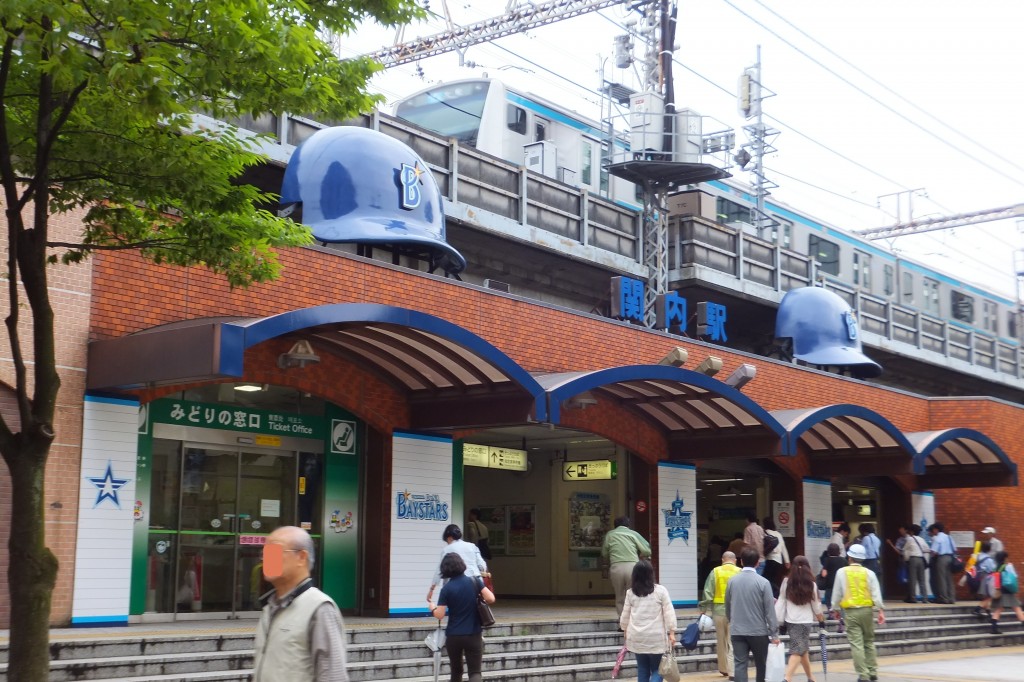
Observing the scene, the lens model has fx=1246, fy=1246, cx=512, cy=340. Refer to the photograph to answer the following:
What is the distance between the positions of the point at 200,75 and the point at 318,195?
8888 millimetres

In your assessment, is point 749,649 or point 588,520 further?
point 588,520

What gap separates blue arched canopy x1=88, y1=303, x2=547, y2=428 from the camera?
12.5m

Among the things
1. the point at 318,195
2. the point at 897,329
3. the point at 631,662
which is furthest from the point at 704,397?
the point at 897,329

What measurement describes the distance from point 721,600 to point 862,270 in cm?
2204

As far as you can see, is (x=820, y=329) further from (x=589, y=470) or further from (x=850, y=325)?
(x=589, y=470)

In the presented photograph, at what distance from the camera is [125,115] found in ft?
28.8

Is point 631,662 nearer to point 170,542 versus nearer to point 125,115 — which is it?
point 170,542

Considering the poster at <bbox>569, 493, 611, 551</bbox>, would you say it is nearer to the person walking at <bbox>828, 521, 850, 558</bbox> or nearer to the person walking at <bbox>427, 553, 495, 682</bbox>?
the person walking at <bbox>828, 521, 850, 558</bbox>

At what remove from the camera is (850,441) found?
2331cm

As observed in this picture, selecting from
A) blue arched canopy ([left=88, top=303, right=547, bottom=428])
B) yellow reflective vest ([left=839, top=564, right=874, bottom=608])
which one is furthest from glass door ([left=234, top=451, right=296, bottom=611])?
yellow reflective vest ([left=839, top=564, right=874, bottom=608])

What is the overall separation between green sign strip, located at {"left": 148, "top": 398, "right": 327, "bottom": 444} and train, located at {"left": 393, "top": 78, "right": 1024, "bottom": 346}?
30.6 feet

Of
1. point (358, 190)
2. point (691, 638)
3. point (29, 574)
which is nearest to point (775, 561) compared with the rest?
point (691, 638)

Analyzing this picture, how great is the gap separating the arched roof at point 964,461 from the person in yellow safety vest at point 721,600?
32.8ft

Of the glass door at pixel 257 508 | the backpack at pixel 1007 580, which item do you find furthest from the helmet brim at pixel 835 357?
the glass door at pixel 257 508
